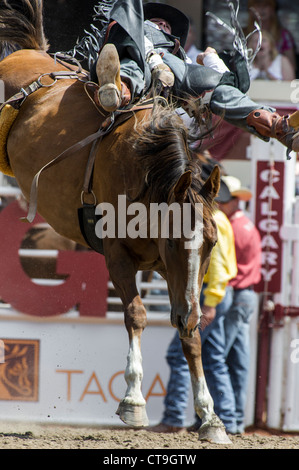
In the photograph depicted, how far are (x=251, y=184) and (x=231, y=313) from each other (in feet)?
3.16

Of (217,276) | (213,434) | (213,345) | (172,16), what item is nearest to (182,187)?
(213,434)

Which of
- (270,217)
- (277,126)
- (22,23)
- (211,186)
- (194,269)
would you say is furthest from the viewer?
(270,217)

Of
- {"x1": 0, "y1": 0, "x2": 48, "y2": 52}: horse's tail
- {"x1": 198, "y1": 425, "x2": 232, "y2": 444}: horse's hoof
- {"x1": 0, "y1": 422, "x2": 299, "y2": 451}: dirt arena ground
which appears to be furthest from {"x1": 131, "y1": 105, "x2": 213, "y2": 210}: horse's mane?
{"x1": 0, "y1": 422, "x2": 299, "y2": 451}: dirt arena ground

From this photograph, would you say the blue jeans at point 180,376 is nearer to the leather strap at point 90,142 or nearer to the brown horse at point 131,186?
the brown horse at point 131,186

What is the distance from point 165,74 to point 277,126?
0.66 m

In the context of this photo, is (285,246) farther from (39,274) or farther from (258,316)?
(39,274)

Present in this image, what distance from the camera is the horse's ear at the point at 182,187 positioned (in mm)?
3410

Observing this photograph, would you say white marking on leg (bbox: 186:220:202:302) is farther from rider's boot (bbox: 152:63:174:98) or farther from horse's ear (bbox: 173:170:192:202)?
rider's boot (bbox: 152:63:174:98)

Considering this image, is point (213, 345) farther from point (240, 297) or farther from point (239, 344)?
point (240, 297)

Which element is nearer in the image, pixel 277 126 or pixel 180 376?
pixel 277 126

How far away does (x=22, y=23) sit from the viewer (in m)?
4.62

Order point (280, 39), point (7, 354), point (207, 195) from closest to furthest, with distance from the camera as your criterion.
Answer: point (207, 195)
point (7, 354)
point (280, 39)

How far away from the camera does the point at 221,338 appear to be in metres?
5.28

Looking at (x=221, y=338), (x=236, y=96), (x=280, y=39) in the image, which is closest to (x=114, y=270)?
(x=236, y=96)
